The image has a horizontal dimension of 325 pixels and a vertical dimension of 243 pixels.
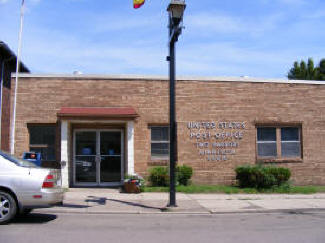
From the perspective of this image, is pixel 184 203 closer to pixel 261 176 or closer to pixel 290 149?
pixel 261 176

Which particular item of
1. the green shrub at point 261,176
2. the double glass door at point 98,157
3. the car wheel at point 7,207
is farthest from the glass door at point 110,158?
the car wheel at point 7,207

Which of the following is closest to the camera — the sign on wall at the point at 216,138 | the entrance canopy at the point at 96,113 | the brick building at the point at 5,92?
the entrance canopy at the point at 96,113

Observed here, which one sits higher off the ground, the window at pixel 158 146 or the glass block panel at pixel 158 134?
the glass block panel at pixel 158 134

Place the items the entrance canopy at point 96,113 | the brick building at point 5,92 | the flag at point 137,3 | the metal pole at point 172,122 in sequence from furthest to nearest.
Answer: the brick building at point 5,92 → the entrance canopy at point 96,113 → the flag at point 137,3 → the metal pole at point 172,122

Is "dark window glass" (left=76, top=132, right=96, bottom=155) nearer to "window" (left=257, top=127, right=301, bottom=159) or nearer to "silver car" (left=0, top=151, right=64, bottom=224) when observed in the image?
"window" (left=257, top=127, right=301, bottom=159)

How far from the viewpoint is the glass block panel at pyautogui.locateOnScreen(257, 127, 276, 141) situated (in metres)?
17.3

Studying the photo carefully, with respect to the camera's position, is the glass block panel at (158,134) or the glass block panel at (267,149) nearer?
the glass block panel at (158,134)

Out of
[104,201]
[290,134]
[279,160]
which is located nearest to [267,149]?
[279,160]

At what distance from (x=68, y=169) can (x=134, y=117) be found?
3230 mm

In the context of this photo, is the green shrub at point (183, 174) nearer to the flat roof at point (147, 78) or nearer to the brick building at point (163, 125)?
the brick building at point (163, 125)

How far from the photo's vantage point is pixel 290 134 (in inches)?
692

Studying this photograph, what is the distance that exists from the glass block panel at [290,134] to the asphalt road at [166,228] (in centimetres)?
652

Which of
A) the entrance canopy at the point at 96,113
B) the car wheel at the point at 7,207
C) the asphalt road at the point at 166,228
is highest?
the entrance canopy at the point at 96,113

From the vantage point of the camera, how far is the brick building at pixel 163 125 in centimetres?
1593
